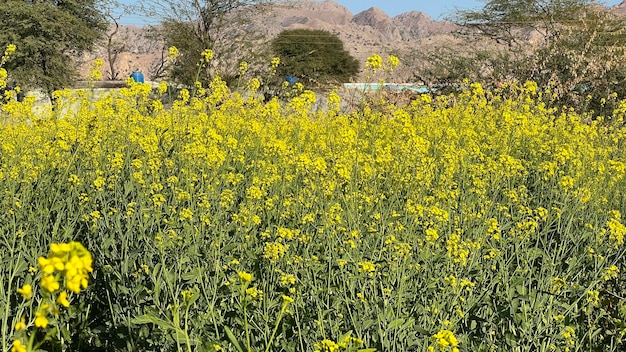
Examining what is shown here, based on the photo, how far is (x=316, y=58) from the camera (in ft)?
90.8

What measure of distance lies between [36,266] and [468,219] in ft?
5.78

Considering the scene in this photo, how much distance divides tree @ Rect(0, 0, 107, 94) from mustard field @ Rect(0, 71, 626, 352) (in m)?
13.6

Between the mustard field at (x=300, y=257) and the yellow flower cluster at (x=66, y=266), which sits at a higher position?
the yellow flower cluster at (x=66, y=266)

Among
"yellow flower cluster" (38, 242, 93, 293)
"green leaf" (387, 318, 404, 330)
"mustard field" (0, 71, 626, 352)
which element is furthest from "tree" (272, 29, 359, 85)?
"yellow flower cluster" (38, 242, 93, 293)

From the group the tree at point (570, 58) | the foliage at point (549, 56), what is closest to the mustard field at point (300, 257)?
the foliage at point (549, 56)

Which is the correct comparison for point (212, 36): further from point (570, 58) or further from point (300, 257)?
point (300, 257)

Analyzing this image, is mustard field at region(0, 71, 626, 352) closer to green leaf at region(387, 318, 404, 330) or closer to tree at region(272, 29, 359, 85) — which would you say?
green leaf at region(387, 318, 404, 330)

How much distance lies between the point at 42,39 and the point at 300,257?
16.7 meters

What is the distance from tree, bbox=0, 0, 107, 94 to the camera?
16594mm

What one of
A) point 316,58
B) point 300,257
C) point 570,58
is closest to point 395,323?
point 300,257

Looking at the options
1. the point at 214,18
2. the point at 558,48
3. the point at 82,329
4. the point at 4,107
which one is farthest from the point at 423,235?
the point at 214,18

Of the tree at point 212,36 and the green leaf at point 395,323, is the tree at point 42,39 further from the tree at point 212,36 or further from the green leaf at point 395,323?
the green leaf at point 395,323

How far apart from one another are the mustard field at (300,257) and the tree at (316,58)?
19683 mm

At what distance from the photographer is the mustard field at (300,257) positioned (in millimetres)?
2168
